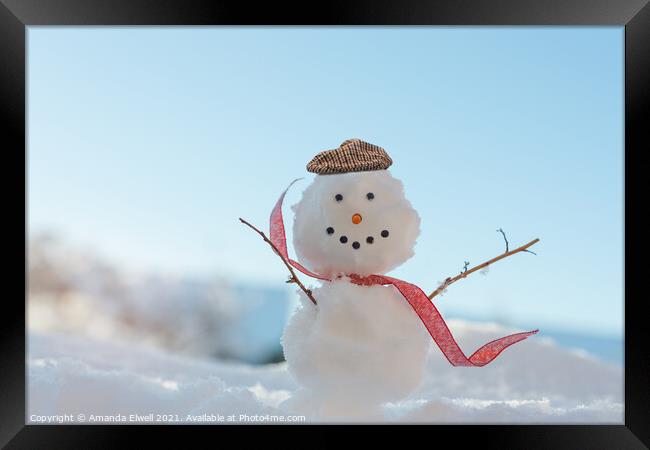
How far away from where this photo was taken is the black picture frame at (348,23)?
1305mm

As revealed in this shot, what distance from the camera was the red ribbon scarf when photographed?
146cm

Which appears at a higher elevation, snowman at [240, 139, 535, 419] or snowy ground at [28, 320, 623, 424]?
snowman at [240, 139, 535, 419]

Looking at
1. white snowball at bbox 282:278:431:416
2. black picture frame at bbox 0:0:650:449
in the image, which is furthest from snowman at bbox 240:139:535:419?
black picture frame at bbox 0:0:650:449

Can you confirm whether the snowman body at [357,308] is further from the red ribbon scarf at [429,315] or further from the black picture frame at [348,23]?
the black picture frame at [348,23]

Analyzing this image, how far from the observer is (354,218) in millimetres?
1423

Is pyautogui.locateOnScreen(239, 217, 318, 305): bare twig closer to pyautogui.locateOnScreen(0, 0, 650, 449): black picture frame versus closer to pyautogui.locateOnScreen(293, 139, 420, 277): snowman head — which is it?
pyautogui.locateOnScreen(293, 139, 420, 277): snowman head

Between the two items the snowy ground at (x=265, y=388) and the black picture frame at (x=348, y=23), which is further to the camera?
the snowy ground at (x=265, y=388)

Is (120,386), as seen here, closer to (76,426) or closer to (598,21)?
(76,426)

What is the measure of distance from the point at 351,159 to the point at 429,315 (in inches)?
16.0

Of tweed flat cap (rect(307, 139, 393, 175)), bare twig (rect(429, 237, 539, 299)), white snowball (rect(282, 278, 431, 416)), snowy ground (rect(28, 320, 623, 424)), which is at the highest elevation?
tweed flat cap (rect(307, 139, 393, 175))

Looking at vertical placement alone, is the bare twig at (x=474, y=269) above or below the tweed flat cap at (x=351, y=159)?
below

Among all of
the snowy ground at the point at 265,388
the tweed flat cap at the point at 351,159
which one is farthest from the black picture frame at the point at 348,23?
the tweed flat cap at the point at 351,159

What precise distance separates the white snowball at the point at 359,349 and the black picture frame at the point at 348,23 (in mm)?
161

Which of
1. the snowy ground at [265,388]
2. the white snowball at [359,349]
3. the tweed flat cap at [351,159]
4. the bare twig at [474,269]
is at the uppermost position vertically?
the tweed flat cap at [351,159]
